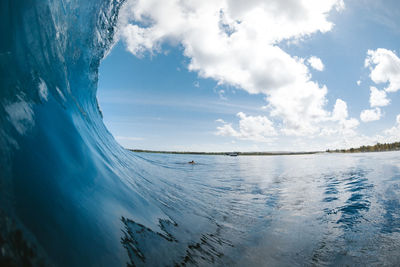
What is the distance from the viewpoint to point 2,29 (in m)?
2.76

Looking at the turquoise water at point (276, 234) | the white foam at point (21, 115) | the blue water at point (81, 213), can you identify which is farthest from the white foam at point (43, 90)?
the turquoise water at point (276, 234)

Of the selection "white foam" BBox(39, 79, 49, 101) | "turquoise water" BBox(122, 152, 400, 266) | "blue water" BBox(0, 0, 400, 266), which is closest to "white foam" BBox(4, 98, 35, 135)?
"blue water" BBox(0, 0, 400, 266)

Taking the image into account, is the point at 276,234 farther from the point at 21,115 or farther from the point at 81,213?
the point at 21,115

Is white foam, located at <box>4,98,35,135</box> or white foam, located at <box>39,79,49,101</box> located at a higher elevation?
white foam, located at <box>39,79,49,101</box>

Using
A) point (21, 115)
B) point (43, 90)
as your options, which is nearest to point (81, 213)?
point (21, 115)

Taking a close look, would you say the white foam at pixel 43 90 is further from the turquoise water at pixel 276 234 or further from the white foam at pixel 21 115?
the turquoise water at pixel 276 234

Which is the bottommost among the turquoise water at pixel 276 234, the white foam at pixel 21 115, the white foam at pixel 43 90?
the turquoise water at pixel 276 234

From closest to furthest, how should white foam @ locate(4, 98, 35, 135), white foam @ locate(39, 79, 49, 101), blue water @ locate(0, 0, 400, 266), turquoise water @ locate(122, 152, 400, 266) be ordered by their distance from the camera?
blue water @ locate(0, 0, 400, 266) < white foam @ locate(4, 98, 35, 135) < turquoise water @ locate(122, 152, 400, 266) < white foam @ locate(39, 79, 49, 101)

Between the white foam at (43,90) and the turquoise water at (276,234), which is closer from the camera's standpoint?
the turquoise water at (276,234)

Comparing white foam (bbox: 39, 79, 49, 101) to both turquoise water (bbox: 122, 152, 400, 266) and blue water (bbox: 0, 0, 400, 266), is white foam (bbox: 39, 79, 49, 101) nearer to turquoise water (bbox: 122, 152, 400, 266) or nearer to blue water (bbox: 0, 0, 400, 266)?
blue water (bbox: 0, 0, 400, 266)

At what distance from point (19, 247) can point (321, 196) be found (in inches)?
394

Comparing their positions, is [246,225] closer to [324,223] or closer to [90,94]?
[324,223]

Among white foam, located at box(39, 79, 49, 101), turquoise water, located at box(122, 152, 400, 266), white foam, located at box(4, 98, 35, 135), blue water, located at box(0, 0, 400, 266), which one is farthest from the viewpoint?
white foam, located at box(39, 79, 49, 101)

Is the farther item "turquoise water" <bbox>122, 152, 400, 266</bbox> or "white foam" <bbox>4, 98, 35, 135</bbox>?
"turquoise water" <bbox>122, 152, 400, 266</bbox>
